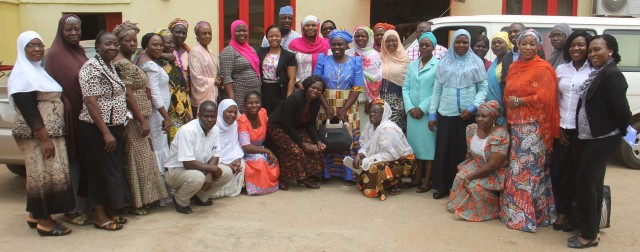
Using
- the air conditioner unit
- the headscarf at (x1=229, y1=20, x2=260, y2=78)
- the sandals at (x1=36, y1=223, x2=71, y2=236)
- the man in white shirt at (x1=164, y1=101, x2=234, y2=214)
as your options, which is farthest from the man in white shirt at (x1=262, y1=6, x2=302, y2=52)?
the air conditioner unit

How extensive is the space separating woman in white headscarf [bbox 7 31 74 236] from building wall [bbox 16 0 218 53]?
6714 mm

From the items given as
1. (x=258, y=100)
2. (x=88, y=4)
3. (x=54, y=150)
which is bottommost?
Answer: (x=54, y=150)

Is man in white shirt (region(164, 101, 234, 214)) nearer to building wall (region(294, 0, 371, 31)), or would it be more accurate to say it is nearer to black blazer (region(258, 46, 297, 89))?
black blazer (region(258, 46, 297, 89))

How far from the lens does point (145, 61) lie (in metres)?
5.09

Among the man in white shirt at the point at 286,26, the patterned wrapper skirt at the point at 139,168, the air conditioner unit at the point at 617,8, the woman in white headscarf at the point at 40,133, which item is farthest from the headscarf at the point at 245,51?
the air conditioner unit at the point at 617,8

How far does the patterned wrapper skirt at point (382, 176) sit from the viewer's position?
5578mm

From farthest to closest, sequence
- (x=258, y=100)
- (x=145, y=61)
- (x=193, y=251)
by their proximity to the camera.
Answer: (x=258, y=100)
(x=145, y=61)
(x=193, y=251)

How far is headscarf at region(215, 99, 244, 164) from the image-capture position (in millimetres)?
5500

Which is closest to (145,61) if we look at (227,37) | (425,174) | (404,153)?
(404,153)

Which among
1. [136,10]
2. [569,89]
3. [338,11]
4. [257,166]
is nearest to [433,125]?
[569,89]

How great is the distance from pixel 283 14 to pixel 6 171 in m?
3.78

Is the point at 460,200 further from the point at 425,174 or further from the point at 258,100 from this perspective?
the point at 258,100

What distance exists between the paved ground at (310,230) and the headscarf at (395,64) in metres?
1.32

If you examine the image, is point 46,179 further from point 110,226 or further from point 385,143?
point 385,143
